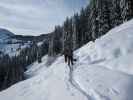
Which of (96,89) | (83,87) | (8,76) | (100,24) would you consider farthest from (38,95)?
(8,76)

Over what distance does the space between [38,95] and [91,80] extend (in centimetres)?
351

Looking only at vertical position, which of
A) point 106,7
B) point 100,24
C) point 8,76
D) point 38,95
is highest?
point 106,7

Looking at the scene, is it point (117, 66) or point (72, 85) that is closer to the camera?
point (72, 85)

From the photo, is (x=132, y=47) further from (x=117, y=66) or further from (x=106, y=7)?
(x=106, y=7)

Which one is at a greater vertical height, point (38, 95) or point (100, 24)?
point (100, 24)

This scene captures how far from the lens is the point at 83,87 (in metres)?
13.9

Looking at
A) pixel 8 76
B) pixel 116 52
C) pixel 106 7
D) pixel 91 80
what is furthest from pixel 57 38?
pixel 91 80

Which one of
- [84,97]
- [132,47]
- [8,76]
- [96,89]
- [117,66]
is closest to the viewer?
[84,97]

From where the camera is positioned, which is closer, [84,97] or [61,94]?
[84,97]

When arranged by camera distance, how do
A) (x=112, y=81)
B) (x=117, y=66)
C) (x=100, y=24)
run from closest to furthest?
(x=112, y=81), (x=117, y=66), (x=100, y=24)

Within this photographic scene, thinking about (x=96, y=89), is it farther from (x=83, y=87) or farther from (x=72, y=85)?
(x=72, y=85)

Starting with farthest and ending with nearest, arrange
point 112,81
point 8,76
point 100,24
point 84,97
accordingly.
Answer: point 8,76 < point 100,24 < point 112,81 < point 84,97

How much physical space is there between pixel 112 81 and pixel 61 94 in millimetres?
2989

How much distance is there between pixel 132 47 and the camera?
2067 centimetres
